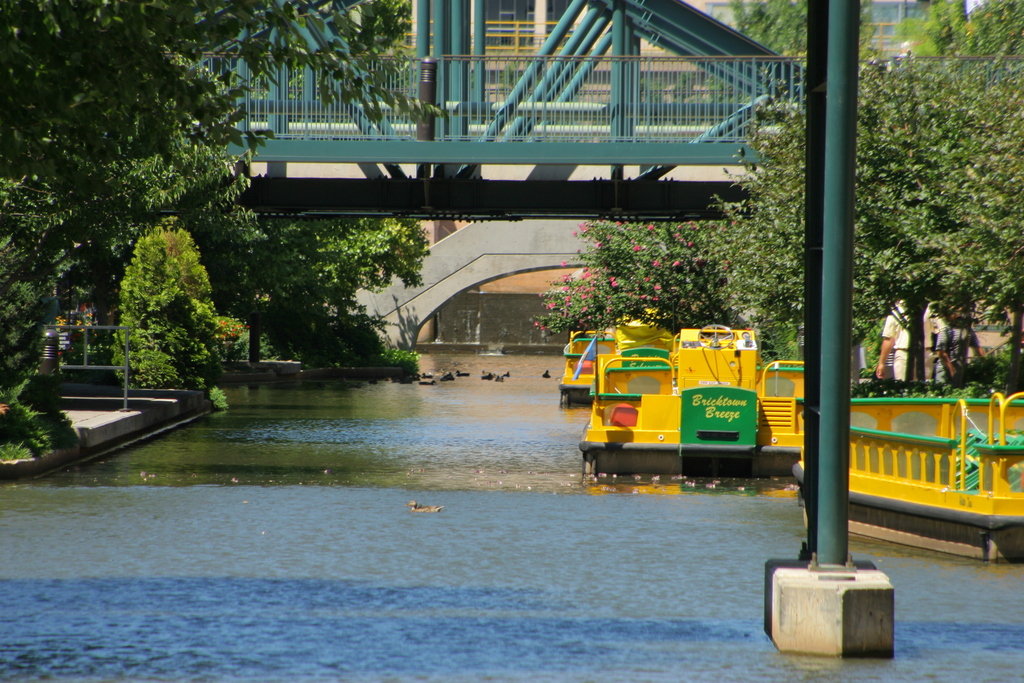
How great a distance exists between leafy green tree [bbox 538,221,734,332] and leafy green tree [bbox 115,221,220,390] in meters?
12.5

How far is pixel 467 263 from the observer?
5328 cm

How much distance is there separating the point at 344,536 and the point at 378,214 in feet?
37.7

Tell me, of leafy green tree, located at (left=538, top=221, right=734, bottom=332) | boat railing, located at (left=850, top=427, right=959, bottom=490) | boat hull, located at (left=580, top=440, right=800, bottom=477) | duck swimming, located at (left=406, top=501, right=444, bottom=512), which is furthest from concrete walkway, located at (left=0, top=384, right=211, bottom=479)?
leafy green tree, located at (left=538, top=221, right=734, bottom=332)

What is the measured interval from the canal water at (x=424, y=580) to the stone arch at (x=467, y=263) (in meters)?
34.8

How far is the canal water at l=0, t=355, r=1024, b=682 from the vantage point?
292 inches

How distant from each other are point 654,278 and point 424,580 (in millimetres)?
25926

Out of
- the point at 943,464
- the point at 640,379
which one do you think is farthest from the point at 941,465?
the point at 640,379

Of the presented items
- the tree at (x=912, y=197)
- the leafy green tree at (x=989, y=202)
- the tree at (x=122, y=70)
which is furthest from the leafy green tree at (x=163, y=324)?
the tree at (x=122, y=70)

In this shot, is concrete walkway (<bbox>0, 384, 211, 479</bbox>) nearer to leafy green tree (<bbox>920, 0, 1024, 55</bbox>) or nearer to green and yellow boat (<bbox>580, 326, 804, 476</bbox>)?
green and yellow boat (<bbox>580, 326, 804, 476</bbox>)

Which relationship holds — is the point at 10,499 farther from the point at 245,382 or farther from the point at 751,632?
the point at 245,382

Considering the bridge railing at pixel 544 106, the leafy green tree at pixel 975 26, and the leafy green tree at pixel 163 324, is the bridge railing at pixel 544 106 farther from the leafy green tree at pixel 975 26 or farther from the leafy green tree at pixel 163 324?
the leafy green tree at pixel 975 26

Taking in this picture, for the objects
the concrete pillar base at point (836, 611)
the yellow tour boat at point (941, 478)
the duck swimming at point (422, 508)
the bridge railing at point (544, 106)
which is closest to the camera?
the concrete pillar base at point (836, 611)

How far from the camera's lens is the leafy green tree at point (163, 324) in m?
24.4

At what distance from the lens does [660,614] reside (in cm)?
877
